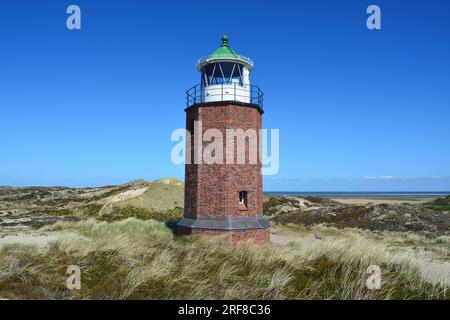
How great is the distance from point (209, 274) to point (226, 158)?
741cm

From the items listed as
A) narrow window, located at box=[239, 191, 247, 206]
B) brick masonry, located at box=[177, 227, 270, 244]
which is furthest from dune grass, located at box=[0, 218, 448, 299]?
narrow window, located at box=[239, 191, 247, 206]

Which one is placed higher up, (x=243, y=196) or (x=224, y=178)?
(x=224, y=178)

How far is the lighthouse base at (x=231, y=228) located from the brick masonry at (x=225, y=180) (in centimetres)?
4

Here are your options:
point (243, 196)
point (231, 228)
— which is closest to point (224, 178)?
point (243, 196)

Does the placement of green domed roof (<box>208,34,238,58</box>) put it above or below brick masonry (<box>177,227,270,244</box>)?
above

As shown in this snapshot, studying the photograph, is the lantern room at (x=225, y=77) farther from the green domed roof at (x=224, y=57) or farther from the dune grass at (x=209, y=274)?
the dune grass at (x=209, y=274)

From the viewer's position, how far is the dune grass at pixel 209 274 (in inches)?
283

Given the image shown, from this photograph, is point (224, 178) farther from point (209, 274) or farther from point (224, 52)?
point (209, 274)

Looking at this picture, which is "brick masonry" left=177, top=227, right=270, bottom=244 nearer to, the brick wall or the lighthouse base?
the lighthouse base

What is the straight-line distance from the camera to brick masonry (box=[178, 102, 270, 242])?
15227 mm

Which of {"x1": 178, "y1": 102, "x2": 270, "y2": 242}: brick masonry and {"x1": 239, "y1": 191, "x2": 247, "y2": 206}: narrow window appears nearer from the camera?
{"x1": 178, "y1": 102, "x2": 270, "y2": 242}: brick masonry

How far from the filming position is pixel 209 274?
27.6 feet

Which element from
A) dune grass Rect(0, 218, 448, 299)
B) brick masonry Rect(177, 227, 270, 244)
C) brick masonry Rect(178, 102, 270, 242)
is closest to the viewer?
dune grass Rect(0, 218, 448, 299)
